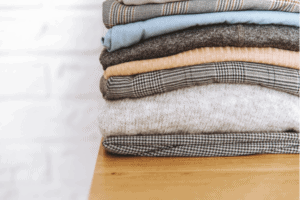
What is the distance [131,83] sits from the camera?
389 millimetres

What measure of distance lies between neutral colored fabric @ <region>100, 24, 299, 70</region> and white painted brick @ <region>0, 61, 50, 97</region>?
34cm

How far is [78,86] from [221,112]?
0.39 meters

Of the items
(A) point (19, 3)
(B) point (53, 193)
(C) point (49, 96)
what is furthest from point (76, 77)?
(B) point (53, 193)

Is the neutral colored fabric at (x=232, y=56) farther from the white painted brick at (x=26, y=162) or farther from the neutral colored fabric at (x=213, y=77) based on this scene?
the white painted brick at (x=26, y=162)

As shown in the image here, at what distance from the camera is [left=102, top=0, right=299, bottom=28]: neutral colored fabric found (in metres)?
0.37

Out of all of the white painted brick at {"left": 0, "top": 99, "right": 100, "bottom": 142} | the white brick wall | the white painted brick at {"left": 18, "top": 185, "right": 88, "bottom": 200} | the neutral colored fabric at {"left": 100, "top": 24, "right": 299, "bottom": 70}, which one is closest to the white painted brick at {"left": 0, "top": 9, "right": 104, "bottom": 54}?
the white brick wall

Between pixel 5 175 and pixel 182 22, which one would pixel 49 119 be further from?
pixel 182 22

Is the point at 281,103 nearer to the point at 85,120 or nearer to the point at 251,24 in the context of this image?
the point at 251,24

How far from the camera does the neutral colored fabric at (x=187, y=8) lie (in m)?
0.37

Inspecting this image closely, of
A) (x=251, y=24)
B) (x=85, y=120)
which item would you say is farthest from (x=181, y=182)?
(x=85, y=120)

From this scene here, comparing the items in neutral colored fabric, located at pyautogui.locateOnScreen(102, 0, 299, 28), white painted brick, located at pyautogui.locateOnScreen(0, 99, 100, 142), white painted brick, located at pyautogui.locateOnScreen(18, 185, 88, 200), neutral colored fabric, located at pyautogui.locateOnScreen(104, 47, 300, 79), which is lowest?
white painted brick, located at pyautogui.locateOnScreen(18, 185, 88, 200)

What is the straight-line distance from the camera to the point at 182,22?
376mm

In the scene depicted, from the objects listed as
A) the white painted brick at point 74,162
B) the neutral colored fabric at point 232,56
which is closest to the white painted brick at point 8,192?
the white painted brick at point 74,162

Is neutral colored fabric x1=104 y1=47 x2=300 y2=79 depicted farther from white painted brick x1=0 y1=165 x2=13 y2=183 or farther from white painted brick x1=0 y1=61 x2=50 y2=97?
white painted brick x1=0 y1=165 x2=13 y2=183
